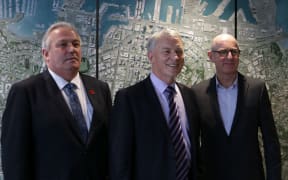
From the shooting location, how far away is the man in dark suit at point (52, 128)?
1948 mm

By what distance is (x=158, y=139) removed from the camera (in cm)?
199

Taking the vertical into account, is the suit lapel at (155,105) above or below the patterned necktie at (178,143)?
above

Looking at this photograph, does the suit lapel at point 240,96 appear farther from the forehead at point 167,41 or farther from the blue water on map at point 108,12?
the blue water on map at point 108,12

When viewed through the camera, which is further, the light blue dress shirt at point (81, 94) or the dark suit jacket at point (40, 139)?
the light blue dress shirt at point (81, 94)

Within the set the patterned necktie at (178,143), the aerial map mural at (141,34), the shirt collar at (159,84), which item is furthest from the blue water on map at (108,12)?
the patterned necktie at (178,143)

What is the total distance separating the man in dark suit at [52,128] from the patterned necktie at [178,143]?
398 mm

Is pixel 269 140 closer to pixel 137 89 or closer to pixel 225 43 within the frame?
pixel 225 43

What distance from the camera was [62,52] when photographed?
6.75 feet

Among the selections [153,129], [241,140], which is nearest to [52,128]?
[153,129]

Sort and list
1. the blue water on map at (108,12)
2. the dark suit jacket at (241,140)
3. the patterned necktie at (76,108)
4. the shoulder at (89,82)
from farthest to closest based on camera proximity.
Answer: the blue water on map at (108,12) → the dark suit jacket at (241,140) → the shoulder at (89,82) → the patterned necktie at (76,108)

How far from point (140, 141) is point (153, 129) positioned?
0.31 ft

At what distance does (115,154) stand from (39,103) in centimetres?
47

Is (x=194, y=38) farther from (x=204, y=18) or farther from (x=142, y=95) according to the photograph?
(x=142, y=95)

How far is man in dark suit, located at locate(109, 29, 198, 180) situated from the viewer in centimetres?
198
